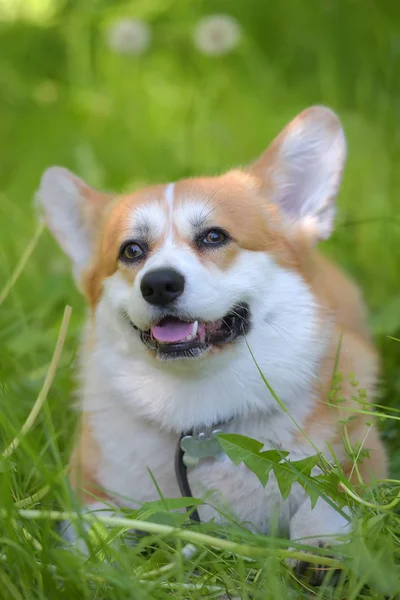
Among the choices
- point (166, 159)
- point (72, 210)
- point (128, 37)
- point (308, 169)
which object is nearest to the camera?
point (308, 169)

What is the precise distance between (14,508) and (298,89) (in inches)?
181

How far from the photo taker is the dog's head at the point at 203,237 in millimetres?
2314

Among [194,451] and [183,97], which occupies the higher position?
[183,97]

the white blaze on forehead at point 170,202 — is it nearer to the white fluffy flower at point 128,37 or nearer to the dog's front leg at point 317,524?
the dog's front leg at point 317,524

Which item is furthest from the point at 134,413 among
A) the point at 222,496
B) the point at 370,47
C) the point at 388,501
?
the point at 370,47

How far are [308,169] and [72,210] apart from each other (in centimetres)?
88

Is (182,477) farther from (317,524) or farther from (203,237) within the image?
(203,237)

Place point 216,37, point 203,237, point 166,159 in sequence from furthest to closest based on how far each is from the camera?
point 166,159
point 216,37
point 203,237

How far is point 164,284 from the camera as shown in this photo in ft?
7.31

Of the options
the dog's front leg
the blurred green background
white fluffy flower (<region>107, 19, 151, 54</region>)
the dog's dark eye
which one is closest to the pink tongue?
the dog's dark eye

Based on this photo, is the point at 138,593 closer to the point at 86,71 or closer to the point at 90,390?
the point at 90,390

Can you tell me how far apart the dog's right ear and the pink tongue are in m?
0.64

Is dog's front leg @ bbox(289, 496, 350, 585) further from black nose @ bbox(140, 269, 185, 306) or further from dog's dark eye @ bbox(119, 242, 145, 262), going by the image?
dog's dark eye @ bbox(119, 242, 145, 262)

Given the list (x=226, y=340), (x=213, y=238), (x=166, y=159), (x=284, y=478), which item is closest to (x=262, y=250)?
(x=213, y=238)
